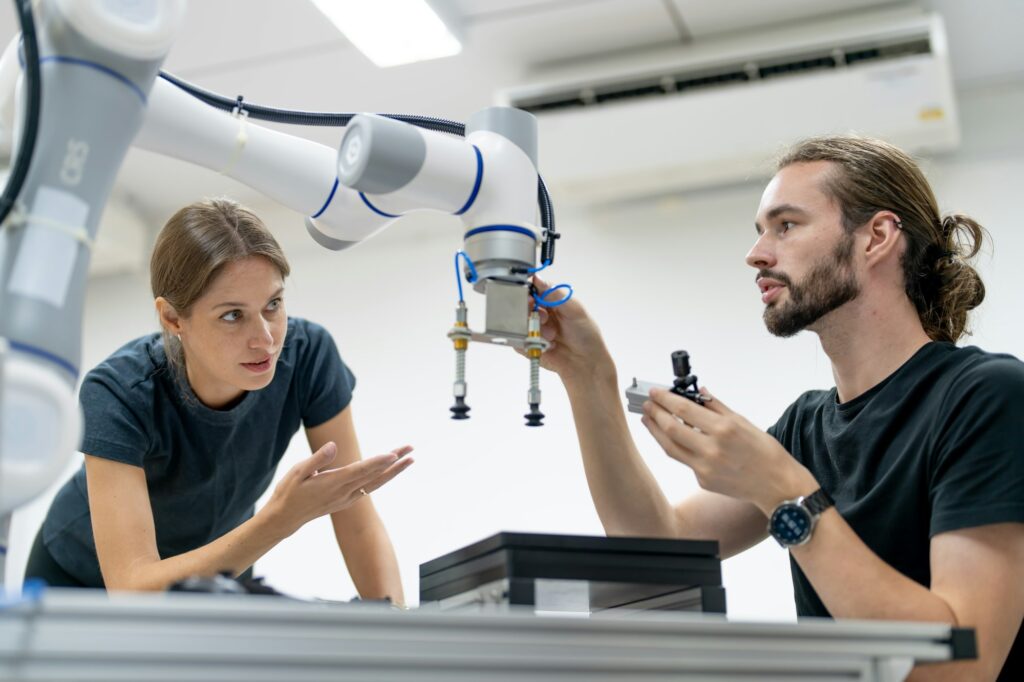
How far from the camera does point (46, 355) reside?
2.67 ft

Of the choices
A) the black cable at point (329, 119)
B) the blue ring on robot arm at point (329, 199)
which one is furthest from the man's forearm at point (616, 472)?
the blue ring on robot arm at point (329, 199)

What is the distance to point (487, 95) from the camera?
136 inches

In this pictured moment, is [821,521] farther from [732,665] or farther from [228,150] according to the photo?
[228,150]

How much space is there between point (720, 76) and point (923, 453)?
2.05 m

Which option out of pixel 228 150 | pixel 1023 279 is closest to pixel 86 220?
pixel 228 150

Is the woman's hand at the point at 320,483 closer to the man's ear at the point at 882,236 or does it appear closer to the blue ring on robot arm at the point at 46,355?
the blue ring on robot arm at the point at 46,355

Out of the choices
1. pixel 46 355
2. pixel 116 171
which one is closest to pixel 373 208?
pixel 116 171

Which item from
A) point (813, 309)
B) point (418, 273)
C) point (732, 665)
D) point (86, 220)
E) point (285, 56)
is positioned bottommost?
point (732, 665)

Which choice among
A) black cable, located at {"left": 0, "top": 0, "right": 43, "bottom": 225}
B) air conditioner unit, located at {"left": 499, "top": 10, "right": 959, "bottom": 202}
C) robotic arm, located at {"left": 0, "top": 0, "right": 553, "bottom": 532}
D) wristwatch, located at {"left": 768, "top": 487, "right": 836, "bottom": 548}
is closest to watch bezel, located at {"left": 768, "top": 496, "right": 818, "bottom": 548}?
wristwatch, located at {"left": 768, "top": 487, "right": 836, "bottom": 548}

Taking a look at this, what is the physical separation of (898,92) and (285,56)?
1775mm

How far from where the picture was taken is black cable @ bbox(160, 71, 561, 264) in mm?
1217

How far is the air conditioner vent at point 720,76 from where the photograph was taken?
2.98 metres

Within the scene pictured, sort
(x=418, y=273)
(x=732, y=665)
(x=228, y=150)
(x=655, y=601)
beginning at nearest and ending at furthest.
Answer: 1. (x=732, y=665)
2. (x=655, y=601)
3. (x=228, y=150)
4. (x=418, y=273)

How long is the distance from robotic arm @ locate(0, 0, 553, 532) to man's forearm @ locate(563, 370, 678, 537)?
38cm
